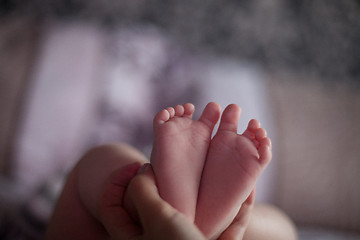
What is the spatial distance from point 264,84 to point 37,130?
89 centimetres

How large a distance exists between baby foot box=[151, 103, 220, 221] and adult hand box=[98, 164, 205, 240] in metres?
0.03

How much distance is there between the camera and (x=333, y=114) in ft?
3.74

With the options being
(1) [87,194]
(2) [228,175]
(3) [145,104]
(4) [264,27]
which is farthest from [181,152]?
(4) [264,27]

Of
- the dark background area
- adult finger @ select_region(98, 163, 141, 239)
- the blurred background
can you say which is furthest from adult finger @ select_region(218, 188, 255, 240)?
the dark background area

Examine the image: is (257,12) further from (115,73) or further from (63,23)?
(63,23)

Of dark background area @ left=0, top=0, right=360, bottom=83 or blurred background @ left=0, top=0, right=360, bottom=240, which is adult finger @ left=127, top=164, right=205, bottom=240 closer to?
blurred background @ left=0, top=0, right=360, bottom=240

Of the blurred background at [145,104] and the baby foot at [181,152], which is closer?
the baby foot at [181,152]

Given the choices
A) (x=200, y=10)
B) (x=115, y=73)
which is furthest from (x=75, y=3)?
(x=200, y=10)

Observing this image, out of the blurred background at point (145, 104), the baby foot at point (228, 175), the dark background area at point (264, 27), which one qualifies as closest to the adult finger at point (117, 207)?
the baby foot at point (228, 175)

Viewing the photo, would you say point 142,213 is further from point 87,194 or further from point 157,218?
point 87,194

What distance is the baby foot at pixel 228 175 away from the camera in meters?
0.49

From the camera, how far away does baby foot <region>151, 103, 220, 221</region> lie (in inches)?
19.5

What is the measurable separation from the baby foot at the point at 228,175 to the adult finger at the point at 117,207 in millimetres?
117

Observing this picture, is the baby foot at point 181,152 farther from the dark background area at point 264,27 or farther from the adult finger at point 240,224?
the dark background area at point 264,27
